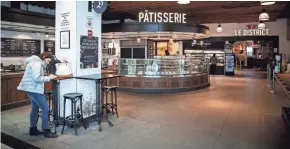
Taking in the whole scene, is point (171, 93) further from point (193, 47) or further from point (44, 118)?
point (193, 47)

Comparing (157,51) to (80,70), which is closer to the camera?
(80,70)

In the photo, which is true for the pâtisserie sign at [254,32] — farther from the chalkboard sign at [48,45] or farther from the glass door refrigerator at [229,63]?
the chalkboard sign at [48,45]

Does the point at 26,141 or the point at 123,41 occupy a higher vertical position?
the point at 123,41

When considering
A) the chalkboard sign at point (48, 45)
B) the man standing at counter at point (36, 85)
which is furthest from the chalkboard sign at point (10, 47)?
the man standing at counter at point (36, 85)

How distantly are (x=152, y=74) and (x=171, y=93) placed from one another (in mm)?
995

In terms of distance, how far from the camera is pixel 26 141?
400 centimetres

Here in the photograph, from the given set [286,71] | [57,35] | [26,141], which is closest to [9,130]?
[26,141]

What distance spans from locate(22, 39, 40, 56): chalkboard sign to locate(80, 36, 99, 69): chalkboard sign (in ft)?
20.9

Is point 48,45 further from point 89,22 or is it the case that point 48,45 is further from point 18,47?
point 89,22

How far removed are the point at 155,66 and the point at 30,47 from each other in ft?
18.5

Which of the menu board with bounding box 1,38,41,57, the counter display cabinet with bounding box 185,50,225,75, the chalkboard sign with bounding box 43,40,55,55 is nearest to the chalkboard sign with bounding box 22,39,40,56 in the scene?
the menu board with bounding box 1,38,41,57

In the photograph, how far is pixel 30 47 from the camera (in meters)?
10.5

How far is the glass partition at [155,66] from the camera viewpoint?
899 centimetres

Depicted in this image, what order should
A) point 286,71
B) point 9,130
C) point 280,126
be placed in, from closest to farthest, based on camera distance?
1. point 9,130
2. point 280,126
3. point 286,71
